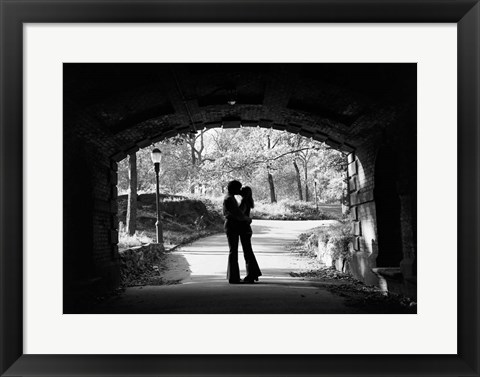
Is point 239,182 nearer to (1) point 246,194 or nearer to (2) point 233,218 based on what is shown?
(1) point 246,194

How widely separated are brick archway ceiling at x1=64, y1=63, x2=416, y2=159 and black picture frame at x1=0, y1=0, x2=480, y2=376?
0.83m

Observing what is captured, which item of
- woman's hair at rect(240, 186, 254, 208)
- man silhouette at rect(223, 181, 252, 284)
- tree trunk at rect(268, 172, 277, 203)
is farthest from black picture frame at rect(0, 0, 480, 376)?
tree trunk at rect(268, 172, 277, 203)

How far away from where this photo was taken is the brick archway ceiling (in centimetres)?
716

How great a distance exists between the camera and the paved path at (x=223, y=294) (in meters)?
7.03

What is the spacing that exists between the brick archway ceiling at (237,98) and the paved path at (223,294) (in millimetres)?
2950

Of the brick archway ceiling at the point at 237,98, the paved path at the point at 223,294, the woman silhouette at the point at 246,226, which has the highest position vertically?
the brick archway ceiling at the point at 237,98

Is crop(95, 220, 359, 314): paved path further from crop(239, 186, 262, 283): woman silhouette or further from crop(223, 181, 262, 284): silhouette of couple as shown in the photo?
crop(239, 186, 262, 283): woman silhouette
